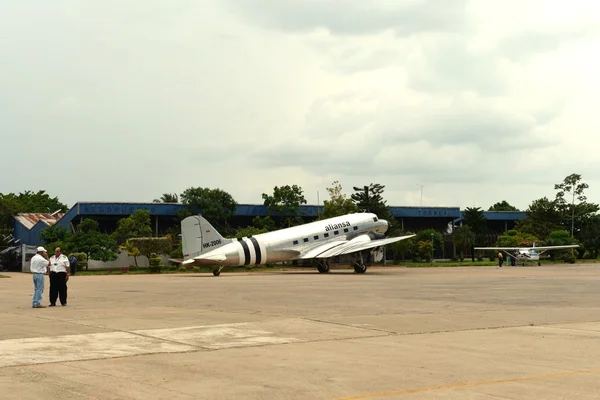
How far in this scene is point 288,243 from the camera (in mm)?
55875

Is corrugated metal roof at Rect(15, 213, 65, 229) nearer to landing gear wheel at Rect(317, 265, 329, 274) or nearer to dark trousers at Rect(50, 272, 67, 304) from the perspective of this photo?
landing gear wheel at Rect(317, 265, 329, 274)

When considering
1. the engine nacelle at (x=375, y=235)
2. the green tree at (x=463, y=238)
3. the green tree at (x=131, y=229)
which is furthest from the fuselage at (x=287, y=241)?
the green tree at (x=463, y=238)

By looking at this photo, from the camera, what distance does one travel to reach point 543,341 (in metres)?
15.5

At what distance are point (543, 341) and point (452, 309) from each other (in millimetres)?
7552

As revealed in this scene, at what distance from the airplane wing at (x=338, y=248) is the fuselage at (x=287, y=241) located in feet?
1.37

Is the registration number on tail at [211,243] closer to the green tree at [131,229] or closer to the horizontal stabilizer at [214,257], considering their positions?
the horizontal stabilizer at [214,257]

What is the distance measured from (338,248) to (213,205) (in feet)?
137

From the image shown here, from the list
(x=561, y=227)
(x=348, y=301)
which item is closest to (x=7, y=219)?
(x=561, y=227)

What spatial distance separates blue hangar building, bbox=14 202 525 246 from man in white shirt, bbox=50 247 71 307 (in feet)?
214

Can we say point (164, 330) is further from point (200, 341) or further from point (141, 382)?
point (141, 382)

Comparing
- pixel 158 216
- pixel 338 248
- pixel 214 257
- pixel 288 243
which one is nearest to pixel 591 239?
pixel 158 216

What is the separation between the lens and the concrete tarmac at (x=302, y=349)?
1019cm

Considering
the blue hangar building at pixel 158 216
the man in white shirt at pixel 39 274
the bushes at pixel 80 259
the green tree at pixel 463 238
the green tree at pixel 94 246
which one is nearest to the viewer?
the man in white shirt at pixel 39 274

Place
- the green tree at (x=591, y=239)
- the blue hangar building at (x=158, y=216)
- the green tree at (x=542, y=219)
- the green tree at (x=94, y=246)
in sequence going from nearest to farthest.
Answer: the green tree at (x=94, y=246)
the blue hangar building at (x=158, y=216)
the green tree at (x=591, y=239)
the green tree at (x=542, y=219)
